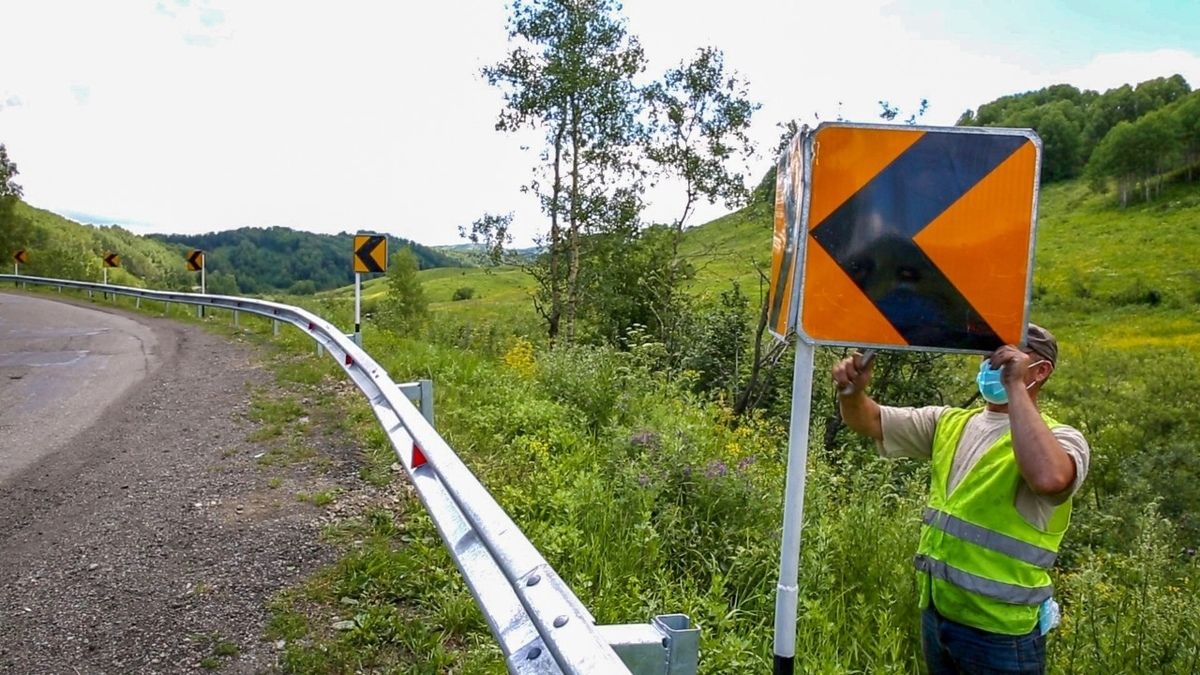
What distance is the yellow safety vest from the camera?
2.55 meters

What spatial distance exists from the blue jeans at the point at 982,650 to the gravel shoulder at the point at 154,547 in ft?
8.62

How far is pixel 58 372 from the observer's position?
9.45m

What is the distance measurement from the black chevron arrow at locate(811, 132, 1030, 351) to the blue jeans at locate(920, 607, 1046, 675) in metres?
1.19

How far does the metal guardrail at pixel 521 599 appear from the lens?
5.46ft

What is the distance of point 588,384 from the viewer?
757cm

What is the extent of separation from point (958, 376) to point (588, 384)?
10615 millimetres

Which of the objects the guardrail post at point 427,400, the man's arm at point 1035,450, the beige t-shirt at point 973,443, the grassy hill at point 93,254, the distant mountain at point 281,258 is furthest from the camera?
the distant mountain at point 281,258

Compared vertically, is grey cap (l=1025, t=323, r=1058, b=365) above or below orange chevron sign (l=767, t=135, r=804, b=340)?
below

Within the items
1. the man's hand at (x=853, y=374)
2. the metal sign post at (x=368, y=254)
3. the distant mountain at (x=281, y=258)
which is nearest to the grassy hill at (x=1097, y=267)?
the metal sign post at (x=368, y=254)

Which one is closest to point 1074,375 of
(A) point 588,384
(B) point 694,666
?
(A) point 588,384

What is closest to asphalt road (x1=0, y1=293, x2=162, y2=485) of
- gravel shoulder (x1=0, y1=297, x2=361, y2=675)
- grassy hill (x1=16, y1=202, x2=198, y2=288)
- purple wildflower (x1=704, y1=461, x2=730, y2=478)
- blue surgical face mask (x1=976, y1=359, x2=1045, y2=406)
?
gravel shoulder (x1=0, y1=297, x2=361, y2=675)

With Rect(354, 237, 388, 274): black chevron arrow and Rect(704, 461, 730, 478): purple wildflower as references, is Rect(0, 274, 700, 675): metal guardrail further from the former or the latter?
Rect(354, 237, 388, 274): black chevron arrow

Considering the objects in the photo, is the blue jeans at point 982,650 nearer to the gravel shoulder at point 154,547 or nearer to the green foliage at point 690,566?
the green foliage at point 690,566

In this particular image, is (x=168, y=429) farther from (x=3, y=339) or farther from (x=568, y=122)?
(x=568, y=122)
